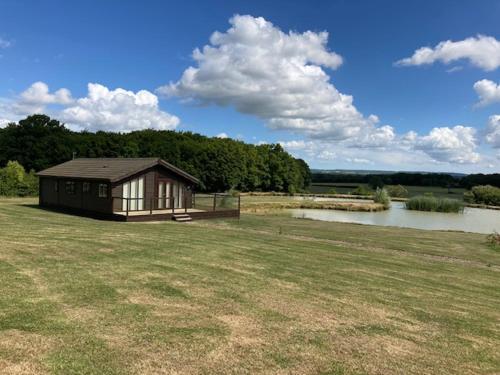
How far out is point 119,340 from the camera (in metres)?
5.27

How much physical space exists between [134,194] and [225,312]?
764 inches

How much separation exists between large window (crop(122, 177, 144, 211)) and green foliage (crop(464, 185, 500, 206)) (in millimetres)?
51063

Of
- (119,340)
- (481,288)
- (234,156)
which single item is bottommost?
(481,288)

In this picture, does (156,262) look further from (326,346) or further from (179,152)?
(179,152)

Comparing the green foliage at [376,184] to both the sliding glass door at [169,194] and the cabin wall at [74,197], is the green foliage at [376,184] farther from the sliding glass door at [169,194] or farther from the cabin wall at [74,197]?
the cabin wall at [74,197]

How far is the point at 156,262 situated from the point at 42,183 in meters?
23.8

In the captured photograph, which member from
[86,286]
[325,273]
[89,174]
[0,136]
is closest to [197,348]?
[86,286]

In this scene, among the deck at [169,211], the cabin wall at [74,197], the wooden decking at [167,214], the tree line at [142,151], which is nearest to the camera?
the wooden decking at [167,214]

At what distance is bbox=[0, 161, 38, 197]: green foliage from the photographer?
39278mm

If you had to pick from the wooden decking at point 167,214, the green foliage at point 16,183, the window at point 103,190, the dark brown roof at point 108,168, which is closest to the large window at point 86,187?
the dark brown roof at point 108,168

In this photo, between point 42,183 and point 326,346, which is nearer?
point 326,346

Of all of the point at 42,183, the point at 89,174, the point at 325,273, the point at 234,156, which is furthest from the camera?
the point at 234,156

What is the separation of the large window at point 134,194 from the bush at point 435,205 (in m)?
34.0

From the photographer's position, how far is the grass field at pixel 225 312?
5.02 m
